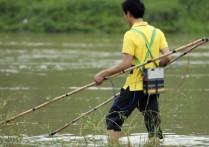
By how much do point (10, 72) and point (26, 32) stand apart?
86.7 ft

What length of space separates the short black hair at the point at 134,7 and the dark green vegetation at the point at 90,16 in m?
35.8

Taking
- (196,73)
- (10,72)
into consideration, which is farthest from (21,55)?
(196,73)

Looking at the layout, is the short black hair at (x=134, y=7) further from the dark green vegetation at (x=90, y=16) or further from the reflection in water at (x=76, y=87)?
the dark green vegetation at (x=90, y=16)

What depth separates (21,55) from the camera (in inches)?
987

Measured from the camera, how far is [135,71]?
7996 millimetres

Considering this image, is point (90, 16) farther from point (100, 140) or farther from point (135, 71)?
point (135, 71)

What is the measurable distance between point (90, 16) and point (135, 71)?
1625 inches

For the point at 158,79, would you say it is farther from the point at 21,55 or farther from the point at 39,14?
the point at 39,14

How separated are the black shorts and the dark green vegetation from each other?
35.8 metres

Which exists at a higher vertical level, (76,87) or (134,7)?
(134,7)

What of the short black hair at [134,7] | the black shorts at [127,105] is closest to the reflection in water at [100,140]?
the black shorts at [127,105]

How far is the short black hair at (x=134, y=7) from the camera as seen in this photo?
26.1 ft

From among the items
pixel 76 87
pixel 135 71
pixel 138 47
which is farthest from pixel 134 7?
pixel 76 87

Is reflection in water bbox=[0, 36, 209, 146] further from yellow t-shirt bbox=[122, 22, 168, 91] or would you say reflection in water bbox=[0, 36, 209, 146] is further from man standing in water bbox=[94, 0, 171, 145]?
yellow t-shirt bbox=[122, 22, 168, 91]
